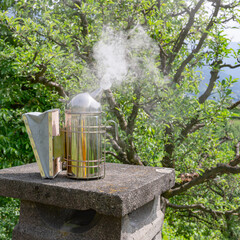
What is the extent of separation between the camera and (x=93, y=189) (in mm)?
1659

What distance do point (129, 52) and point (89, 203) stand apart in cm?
254

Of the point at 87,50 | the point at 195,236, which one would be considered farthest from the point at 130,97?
the point at 195,236

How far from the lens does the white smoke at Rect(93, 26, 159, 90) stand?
3813mm

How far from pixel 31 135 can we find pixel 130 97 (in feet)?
7.70

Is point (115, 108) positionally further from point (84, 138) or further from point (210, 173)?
point (84, 138)

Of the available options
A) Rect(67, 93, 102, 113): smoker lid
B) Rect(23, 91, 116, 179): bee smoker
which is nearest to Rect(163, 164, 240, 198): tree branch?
Rect(23, 91, 116, 179): bee smoker

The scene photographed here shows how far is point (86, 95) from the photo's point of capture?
77.3 inches

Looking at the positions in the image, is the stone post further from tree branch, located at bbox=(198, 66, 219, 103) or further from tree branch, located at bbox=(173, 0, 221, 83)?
tree branch, located at bbox=(198, 66, 219, 103)

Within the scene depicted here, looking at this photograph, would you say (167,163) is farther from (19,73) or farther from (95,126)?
(95,126)

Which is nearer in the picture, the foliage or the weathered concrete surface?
the weathered concrete surface

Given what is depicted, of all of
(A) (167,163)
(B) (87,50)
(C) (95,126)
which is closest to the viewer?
(C) (95,126)

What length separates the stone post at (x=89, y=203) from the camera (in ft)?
5.33

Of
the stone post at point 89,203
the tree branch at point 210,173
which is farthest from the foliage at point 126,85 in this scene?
the stone post at point 89,203

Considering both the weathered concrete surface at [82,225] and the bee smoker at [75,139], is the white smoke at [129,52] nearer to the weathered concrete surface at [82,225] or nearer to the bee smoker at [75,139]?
the bee smoker at [75,139]
